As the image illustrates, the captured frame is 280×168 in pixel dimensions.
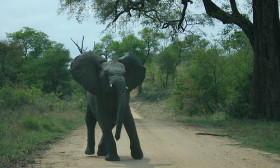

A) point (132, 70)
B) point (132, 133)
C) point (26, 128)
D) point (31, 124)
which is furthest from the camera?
point (31, 124)

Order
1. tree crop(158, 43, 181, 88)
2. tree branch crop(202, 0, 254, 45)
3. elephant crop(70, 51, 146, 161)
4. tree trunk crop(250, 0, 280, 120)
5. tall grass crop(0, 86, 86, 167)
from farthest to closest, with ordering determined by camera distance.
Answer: tree crop(158, 43, 181, 88), tree branch crop(202, 0, 254, 45), tree trunk crop(250, 0, 280, 120), tall grass crop(0, 86, 86, 167), elephant crop(70, 51, 146, 161)

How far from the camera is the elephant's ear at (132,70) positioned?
26.7 ft

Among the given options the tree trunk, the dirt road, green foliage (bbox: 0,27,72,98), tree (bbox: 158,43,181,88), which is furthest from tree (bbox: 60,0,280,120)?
tree (bbox: 158,43,181,88)

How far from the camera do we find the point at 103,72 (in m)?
7.73

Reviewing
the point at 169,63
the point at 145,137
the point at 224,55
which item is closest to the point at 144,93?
the point at 169,63

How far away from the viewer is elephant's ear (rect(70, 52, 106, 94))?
786 cm

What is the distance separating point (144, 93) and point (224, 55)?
117 ft

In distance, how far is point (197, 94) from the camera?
28062 mm

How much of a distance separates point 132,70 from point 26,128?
276 inches

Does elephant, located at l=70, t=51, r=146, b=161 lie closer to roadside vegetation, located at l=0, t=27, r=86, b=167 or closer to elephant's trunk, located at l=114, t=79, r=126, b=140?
elephant's trunk, located at l=114, t=79, r=126, b=140

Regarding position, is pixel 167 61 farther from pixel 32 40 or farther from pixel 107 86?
pixel 107 86

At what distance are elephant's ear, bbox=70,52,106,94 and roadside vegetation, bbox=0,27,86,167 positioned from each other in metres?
2.05

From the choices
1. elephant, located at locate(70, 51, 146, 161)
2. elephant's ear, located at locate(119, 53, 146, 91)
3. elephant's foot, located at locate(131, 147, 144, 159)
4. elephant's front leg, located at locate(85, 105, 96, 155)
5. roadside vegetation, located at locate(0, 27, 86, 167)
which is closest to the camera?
elephant, located at locate(70, 51, 146, 161)

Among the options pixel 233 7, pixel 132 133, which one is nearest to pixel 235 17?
pixel 233 7
